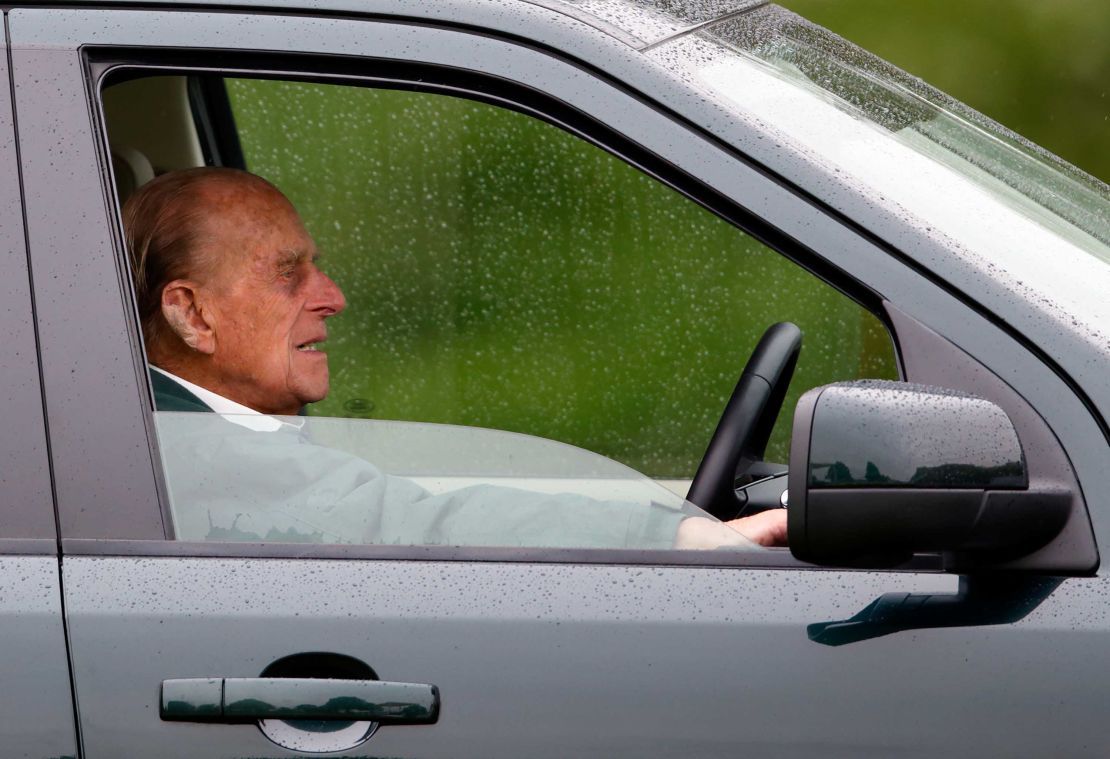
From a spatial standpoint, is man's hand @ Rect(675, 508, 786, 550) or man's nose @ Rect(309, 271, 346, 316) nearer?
man's hand @ Rect(675, 508, 786, 550)

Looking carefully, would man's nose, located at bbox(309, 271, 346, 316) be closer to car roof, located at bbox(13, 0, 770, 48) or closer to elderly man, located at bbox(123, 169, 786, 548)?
elderly man, located at bbox(123, 169, 786, 548)

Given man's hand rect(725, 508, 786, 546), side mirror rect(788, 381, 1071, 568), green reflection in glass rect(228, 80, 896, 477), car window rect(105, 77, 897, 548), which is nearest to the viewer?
side mirror rect(788, 381, 1071, 568)

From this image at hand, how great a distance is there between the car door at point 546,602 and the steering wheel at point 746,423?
64 centimetres

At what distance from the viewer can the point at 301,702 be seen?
1.36m

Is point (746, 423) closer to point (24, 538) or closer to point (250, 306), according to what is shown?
point (250, 306)

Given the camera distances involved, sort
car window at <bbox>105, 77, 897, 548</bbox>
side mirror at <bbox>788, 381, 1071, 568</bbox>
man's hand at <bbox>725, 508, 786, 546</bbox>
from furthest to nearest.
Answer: car window at <bbox>105, 77, 897, 548</bbox>, man's hand at <bbox>725, 508, 786, 546</bbox>, side mirror at <bbox>788, 381, 1071, 568</bbox>

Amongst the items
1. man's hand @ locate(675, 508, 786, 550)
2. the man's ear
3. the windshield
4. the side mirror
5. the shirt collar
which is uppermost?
the windshield

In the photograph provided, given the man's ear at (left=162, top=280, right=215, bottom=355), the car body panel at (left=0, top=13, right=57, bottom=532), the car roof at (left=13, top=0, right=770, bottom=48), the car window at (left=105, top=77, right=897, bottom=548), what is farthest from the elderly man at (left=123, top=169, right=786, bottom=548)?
the car window at (left=105, top=77, right=897, bottom=548)

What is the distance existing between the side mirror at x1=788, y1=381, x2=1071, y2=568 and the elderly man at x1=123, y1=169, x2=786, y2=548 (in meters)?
0.20

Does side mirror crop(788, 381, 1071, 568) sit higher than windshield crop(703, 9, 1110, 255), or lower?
lower

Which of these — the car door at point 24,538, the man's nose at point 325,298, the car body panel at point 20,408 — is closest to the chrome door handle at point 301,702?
the car door at point 24,538

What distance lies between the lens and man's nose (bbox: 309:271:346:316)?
2158 mm

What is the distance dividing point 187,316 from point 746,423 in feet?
2.74

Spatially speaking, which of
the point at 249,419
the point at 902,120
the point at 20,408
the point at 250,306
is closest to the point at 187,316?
the point at 250,306
